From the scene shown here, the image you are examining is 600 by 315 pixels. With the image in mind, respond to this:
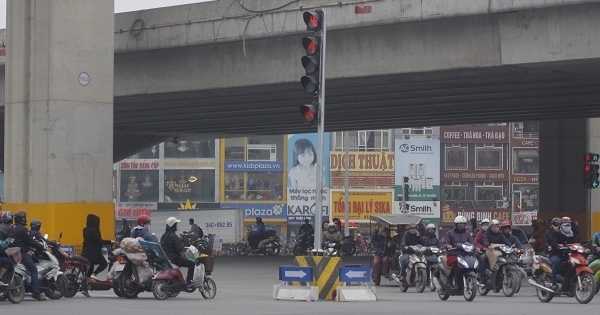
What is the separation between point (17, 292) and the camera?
21688mm

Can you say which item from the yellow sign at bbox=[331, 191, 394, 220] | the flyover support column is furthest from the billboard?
the flyover support column

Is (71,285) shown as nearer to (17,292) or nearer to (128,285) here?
(128,285)

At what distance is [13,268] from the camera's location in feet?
70.5

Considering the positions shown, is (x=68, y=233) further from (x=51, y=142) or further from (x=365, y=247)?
(x=365, y=247)

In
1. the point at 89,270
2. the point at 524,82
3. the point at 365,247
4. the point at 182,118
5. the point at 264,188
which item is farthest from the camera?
the point at 264,188

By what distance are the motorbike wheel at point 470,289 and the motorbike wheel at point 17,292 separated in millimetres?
7777

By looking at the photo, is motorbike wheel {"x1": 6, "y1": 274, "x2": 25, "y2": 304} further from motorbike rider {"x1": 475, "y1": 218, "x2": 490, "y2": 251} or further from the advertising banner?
the advertising banner

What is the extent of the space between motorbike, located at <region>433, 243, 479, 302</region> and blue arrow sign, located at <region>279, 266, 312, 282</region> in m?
2.71

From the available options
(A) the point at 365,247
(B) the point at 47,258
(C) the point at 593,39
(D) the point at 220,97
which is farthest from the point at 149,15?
(A) the point at 365,247

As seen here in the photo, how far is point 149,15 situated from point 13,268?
61.3ft

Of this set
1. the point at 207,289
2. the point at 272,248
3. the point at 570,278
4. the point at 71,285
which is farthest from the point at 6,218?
the point at 272,248

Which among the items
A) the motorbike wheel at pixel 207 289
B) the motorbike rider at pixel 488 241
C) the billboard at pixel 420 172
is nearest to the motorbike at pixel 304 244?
the motorbike rider at pixel 488 241

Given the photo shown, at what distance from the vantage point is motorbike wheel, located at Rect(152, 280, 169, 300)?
2305 cm

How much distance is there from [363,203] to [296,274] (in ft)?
229
